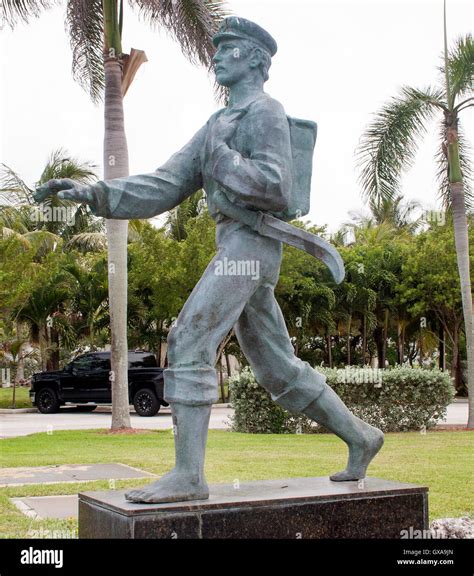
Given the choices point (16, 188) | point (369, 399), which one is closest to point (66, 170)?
point (16, 188)

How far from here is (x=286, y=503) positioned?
3834 millimetres

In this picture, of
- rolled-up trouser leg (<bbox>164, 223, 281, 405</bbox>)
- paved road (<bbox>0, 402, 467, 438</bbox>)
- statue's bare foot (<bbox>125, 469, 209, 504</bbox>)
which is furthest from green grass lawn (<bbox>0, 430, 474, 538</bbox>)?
paved road (<bbox>0, 402, 467, 438</bbox>)

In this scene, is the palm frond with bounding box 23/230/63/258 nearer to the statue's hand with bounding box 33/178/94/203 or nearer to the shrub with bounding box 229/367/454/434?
the shrub with bounding box 229/367/454/434

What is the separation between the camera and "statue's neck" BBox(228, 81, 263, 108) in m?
4.20

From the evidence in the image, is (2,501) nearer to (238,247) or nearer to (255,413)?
(238,247)

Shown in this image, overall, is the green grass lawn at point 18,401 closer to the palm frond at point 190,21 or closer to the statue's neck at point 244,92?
the palm frond at point 190,21

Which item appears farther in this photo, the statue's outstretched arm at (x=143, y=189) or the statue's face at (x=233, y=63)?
the statue's face at (x=233, y=63)

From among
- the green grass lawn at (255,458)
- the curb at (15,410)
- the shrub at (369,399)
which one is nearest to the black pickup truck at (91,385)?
the curb at (15,410)

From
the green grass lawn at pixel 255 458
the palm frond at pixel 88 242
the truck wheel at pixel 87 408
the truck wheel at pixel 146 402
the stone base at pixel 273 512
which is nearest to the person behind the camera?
the stone base at pixel 273 512

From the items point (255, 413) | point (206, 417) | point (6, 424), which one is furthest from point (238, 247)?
point (6, 424)

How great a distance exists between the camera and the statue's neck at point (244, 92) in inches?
165

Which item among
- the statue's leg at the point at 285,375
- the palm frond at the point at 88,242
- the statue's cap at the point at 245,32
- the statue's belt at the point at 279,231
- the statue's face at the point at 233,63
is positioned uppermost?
the palm frond at the point at 88,242

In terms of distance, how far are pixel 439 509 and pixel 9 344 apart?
816 inches

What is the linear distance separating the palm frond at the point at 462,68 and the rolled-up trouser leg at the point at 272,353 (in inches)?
457
